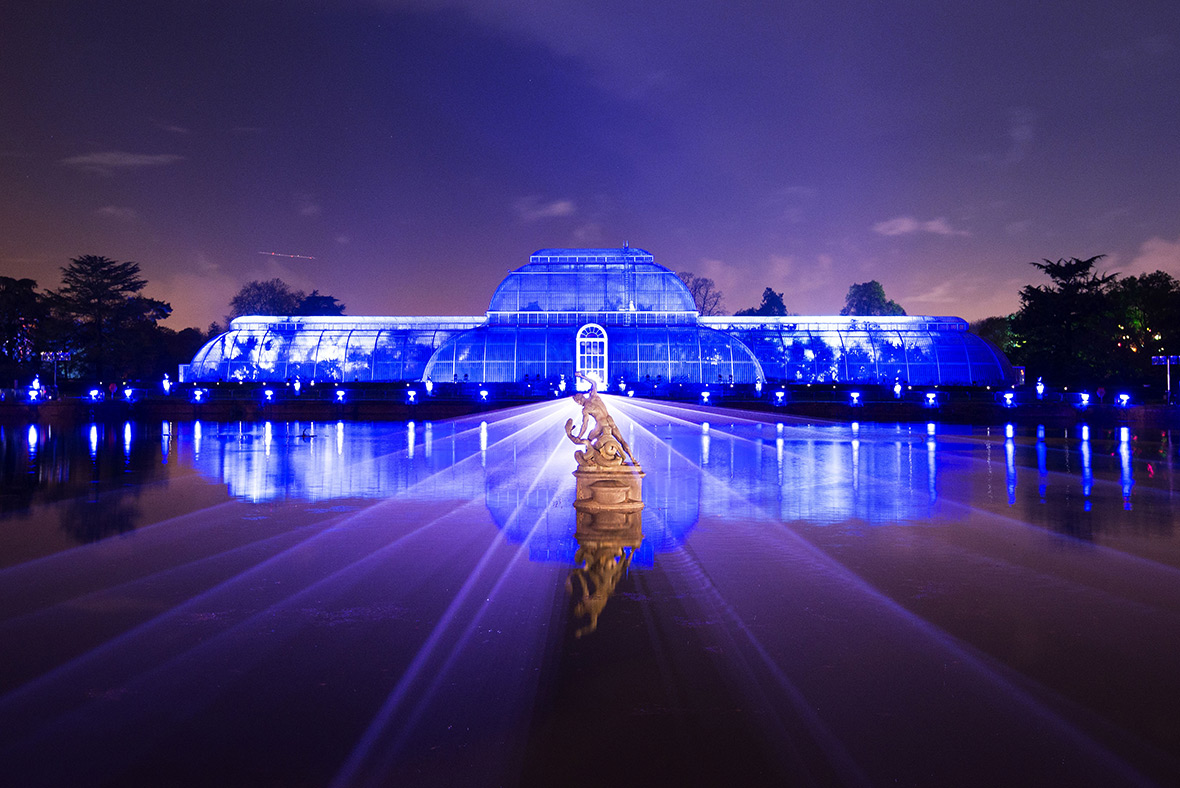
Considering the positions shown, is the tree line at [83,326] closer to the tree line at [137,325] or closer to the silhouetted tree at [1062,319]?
the tree line at [137,325]

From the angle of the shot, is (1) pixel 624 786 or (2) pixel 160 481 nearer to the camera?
(1) pixel 624 786

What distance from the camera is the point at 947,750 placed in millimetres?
4629

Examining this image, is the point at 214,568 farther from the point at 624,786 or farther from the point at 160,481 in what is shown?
the point at 160,481

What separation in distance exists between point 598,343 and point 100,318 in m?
45.2

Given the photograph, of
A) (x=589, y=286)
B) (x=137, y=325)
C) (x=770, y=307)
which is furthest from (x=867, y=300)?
(x=137, y=325)

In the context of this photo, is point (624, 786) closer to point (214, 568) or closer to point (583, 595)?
point (583, 595)

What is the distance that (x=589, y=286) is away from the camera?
200 feet

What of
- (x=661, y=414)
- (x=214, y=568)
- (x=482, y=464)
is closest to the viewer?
(x=214, y=568)

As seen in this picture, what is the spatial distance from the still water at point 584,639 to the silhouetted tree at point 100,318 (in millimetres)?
59872

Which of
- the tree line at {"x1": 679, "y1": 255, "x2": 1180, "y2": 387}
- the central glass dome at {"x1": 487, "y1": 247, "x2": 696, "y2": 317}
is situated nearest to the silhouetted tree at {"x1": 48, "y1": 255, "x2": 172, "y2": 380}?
the central glass dome at {"x1": 487, "y1": 247, "x2": 696, "y2": 317}

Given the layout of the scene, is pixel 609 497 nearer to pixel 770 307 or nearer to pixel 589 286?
pixel 589 286

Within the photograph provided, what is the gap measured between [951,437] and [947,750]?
1122 inches

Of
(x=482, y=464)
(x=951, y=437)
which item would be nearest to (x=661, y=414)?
(x=951, y=437)

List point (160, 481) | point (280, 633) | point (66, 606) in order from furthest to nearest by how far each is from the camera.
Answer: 1. point (160, 481)
2. point (66, 606)
3. point (280, 633)
